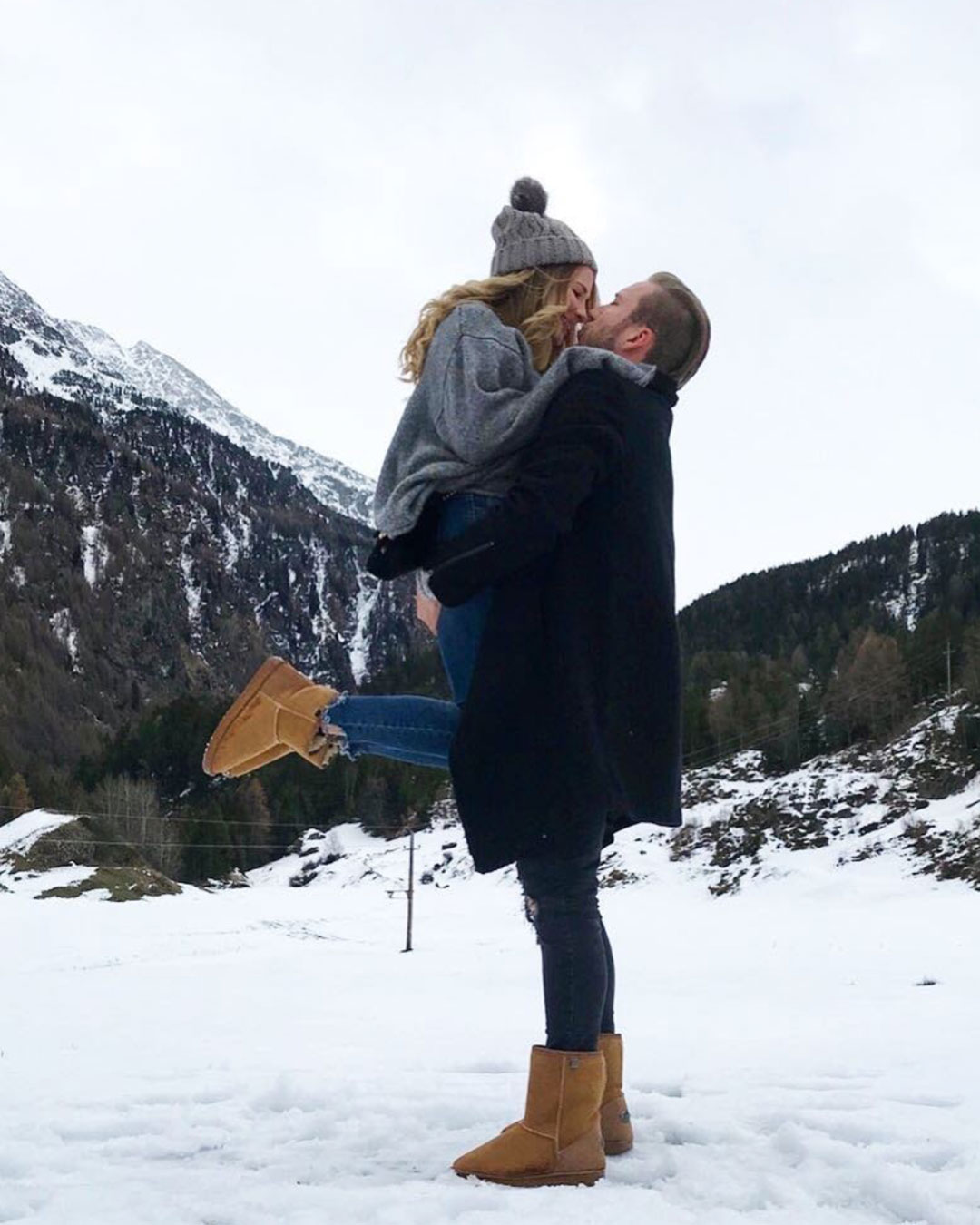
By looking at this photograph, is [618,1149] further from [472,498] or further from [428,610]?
[472,498]

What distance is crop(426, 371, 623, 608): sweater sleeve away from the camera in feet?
7.09

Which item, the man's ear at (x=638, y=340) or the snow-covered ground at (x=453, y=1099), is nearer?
the snow-covered ground at (x=453, y=1099)

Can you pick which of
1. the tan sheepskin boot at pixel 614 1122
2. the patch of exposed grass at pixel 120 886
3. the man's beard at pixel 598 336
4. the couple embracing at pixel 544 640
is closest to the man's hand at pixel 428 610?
the couple embracing at pixel 544 640

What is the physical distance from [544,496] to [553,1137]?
1.32m

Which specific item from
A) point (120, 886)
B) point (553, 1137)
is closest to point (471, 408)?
point (553, 1137)

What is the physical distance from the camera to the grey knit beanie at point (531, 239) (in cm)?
259

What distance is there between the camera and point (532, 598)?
88.7 inches

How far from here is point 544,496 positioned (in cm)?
216

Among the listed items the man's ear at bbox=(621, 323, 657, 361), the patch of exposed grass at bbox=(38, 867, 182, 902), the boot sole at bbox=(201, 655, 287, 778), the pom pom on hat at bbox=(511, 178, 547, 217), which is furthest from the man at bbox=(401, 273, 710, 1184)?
the patch of exposed grass at bbox=(38, 867, 182, 902)

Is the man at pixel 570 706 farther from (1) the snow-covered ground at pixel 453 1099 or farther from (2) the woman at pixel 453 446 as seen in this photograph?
(1) the snow-covered ground at pixel 453 1099

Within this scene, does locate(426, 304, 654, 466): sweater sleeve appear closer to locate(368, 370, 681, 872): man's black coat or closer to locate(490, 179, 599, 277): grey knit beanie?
locate(368, 370, 681, 872): man's black coat

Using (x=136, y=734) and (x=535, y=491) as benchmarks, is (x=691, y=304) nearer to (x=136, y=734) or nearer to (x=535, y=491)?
(x=535, y=491)

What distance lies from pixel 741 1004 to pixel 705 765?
155ft

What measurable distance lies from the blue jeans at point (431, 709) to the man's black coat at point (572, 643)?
0.35 feet
